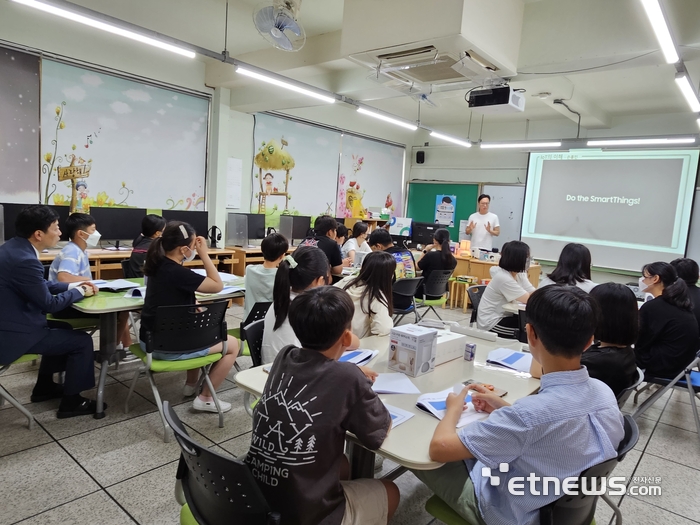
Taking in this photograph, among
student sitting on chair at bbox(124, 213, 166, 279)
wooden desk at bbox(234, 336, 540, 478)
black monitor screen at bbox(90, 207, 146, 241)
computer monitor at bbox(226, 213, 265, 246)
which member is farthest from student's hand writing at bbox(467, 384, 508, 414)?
computer monitor at bbox(226, 213, 265, 246)

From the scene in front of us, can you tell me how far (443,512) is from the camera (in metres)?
1.50

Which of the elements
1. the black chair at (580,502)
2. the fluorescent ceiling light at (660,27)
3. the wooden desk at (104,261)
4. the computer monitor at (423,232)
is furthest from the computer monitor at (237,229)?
the black chair at (580,502)

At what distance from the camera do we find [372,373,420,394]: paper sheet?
1.76 metres

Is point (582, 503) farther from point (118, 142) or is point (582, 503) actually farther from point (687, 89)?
point (118, 142)

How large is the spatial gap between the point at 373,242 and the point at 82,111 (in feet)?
12.6

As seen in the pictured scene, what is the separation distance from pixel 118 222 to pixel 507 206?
7513 mm

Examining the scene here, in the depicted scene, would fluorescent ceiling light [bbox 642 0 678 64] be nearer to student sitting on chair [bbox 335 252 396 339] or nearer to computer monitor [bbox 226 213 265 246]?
student sitting on chair [bbox 335 252 396 339]

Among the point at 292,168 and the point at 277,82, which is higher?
the point at 277,82

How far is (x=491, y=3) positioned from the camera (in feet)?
12.0

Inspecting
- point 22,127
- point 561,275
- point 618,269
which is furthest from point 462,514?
point 618,269

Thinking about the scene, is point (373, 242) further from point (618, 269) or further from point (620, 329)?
point (618, 269)

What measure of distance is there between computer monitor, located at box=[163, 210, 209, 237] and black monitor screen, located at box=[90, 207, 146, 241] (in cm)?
43

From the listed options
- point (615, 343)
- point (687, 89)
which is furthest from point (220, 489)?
point (687, 89)

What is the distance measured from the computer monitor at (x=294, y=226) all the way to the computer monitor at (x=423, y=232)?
6.69ft
